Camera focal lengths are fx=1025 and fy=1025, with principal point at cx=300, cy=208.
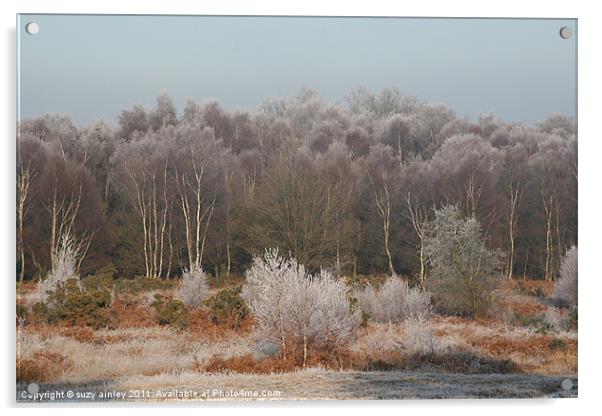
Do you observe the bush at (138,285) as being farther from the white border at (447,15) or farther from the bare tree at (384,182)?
the bare tree at (384,182)

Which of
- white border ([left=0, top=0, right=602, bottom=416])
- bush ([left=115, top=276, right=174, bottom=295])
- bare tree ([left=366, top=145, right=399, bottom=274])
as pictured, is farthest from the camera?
bare tree ([left=366, top=145, right=399, bottom=274])

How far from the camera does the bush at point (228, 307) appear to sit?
10.9m

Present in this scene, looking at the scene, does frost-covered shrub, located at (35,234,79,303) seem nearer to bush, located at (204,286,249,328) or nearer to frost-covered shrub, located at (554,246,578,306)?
bush, located at (204,286,249,328)

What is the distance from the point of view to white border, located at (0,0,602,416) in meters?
10.3

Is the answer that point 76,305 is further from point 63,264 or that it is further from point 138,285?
point 138,285

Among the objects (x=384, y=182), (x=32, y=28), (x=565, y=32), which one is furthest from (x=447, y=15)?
(x=32, y=28)

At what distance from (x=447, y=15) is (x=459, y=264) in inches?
107

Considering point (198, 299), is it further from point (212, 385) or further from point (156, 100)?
point (156, 100)

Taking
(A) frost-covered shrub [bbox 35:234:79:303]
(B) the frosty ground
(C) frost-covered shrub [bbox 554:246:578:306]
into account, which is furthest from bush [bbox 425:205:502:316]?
(A) frost-covered shrub [bbox 35:234:79:303]

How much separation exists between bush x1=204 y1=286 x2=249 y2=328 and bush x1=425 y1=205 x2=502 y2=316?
6.81 ft

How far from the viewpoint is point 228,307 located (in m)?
11.0

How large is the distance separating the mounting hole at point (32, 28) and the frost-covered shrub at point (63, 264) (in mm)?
2108

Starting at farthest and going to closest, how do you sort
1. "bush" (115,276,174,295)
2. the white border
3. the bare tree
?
1. the bare tree
2. "bush" (115,276,174,295)
3. the white border
